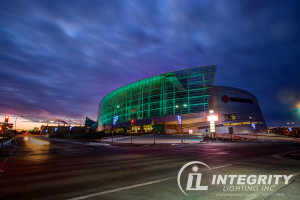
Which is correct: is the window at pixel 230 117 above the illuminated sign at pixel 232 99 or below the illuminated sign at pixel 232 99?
below

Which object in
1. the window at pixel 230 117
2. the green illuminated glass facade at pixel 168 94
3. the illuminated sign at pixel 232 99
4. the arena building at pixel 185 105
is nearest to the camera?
the green illuminated glass facade at pixel 168 94

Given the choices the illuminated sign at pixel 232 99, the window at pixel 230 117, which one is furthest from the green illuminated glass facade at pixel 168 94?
the illuminated sign at pixel 232 99

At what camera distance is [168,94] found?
70562 mm

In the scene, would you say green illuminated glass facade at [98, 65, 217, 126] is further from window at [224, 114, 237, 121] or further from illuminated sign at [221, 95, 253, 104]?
illuminated sign at [221, 95, 253, 104]

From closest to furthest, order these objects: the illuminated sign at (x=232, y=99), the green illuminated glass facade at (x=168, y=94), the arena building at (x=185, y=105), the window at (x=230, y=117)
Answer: the green illuminated glass facade at (x=168, y=94) → the arena building at (x=185, y=105) → the window at (x=230, y=117) → the illuminated sign at (x=232, y=99)

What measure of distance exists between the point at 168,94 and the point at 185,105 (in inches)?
368

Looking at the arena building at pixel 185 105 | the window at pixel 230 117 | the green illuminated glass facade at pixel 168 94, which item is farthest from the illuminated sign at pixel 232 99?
the green illuminated glass facade at pixel 168 94

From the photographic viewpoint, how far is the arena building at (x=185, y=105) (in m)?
63.7

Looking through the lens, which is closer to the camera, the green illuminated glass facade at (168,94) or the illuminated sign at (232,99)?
the green illuminated glass facade at (168,94)

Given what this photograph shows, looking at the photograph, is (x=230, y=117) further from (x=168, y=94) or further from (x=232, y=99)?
(x=168, y=94)

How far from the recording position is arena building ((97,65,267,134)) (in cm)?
6372

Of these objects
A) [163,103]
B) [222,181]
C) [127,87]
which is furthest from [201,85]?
[222,181]

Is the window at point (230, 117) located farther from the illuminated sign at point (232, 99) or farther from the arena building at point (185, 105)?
the illuminated sign at point (232, 99)

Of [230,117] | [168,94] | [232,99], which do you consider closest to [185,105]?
[168,94]
